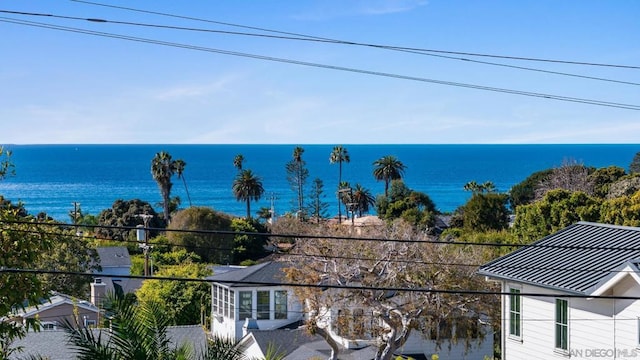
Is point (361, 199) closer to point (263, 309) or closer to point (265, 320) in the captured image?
point (263, 309)

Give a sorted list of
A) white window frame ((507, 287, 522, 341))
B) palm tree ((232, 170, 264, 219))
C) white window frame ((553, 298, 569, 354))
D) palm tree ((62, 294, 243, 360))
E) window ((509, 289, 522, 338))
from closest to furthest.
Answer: palm tree ((62, 294, 243, 360))
white window frame ((553, 298, 569, 354))
white window frame ((507, 287, 522, 341))
window ((509, 289, 522, 338))
palm tree ((232, 170, 264, 219))

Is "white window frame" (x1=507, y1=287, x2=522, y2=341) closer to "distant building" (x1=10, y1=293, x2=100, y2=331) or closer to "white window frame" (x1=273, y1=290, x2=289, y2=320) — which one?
"white window frame" (x1=273, y1=290, x2=289, y2=320)

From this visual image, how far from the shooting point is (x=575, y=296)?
18891 millimetres

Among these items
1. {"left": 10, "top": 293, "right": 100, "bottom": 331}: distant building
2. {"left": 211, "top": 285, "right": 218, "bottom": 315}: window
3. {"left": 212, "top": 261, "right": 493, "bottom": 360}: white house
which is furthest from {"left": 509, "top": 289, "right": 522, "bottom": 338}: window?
{"left": 10, "top": 293, "right": 100, "bottom": 331}: distant building

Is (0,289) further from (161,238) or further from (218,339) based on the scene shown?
(161,238)

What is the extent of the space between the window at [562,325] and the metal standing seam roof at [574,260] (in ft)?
2.45

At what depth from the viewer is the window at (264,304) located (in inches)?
1414

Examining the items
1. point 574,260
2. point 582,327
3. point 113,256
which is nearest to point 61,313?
point 574,260

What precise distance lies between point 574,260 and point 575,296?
8.36 feet

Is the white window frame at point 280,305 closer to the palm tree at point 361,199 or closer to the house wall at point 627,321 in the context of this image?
the house wall at point 627,321

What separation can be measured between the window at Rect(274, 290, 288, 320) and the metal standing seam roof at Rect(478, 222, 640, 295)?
14061 millimetres

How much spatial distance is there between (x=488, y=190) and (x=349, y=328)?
61554mm

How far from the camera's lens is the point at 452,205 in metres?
177

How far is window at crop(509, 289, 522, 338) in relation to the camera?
2303 cm
